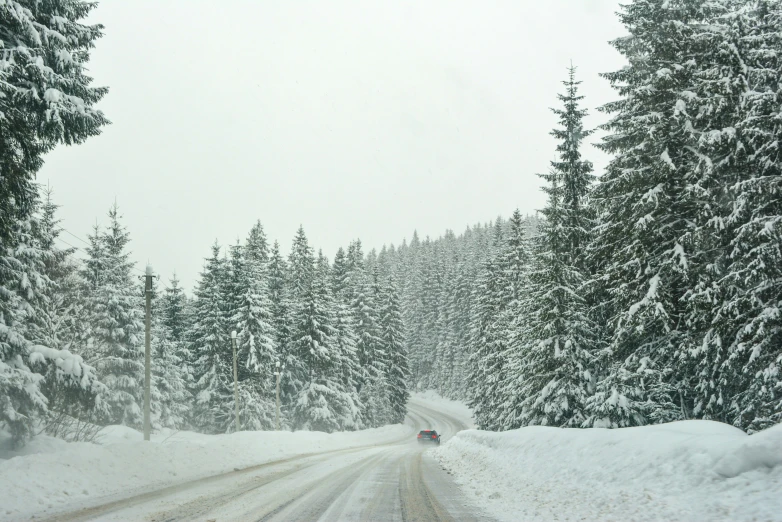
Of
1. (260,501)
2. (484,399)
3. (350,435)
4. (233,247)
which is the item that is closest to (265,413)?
(350,435)

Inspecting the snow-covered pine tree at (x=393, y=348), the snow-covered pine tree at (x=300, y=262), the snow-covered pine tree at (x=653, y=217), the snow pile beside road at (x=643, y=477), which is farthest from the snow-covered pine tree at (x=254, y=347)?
the snow pile beside road at (x=643, y=477)

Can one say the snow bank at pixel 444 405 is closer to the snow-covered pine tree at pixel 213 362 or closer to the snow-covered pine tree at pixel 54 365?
the snow-covered pine tree at pixel 213 362

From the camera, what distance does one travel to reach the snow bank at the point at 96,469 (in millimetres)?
8875

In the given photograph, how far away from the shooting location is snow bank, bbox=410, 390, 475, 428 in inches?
2625

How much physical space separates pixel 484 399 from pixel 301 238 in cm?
2612

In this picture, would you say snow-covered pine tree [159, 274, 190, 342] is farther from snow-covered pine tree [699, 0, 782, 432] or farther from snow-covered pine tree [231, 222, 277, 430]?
snow-covered pine tree [699, 0, 782, 432]

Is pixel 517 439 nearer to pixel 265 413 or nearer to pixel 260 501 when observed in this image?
pixel 260 501

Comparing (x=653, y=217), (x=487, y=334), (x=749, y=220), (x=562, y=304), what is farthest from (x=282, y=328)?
(x=749, y=220)

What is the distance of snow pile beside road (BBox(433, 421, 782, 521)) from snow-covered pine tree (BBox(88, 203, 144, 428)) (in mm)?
26349

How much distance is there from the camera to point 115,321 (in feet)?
101

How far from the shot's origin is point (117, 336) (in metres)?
31.0

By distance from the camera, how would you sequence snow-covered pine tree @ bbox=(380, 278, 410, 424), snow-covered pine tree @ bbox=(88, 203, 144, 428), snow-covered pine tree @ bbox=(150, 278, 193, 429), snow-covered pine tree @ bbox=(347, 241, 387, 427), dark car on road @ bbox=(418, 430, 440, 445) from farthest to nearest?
snow-covered pine tree @ bbox=(380, 278, 410, 424) < snow-covered pine tree @ bbox=(347, 241, 387, 427) < dark car on road @ bbox=(418, 430, 440, 445) < snow-covered pine tree @ bbox=(150, 278, 193, 429) < snow-covered pine tree @ bbox=(88, 203, 144, 428)

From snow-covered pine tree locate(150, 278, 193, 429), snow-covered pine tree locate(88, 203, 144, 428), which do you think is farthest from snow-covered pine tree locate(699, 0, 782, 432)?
snow-covered pine tree locate(150, 278, 193, 429)

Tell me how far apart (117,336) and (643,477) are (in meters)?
31.7
